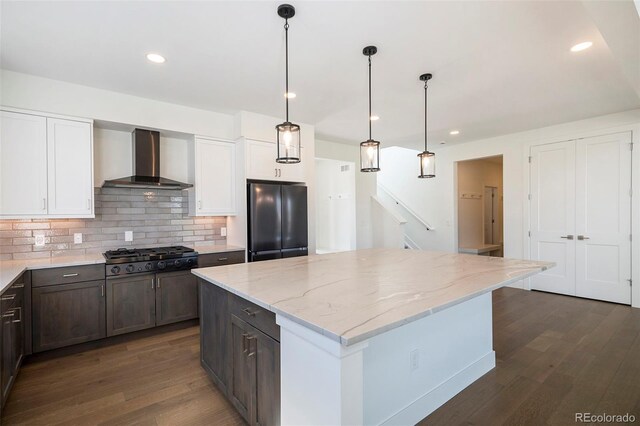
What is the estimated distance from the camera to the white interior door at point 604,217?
4172 millimetres

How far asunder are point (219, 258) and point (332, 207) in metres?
4.67

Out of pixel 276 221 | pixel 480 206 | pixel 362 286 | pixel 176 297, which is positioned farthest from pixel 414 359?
pixel 480 206

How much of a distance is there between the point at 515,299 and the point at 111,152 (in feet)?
19.2

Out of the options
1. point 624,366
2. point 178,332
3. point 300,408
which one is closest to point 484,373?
point 624,366

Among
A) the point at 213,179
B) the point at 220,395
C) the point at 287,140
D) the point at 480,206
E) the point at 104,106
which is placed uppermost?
the point at 104,106

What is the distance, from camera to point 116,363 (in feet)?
9.01

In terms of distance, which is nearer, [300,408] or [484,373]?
[300,408]

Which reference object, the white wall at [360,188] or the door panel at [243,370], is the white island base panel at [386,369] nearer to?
the door panel at [243,370]

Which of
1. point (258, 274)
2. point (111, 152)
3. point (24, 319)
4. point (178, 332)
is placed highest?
point (111, 152)

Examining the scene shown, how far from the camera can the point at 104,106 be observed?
3.25 m

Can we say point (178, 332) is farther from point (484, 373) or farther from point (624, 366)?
point (624, 366)

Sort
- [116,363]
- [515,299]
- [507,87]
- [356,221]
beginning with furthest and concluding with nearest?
1. [356,221]
2. [515,299]
3. [507,87]
4. [116,363]

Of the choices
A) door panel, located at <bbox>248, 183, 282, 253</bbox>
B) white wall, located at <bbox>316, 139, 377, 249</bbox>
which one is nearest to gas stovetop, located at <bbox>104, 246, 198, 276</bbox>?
door panel, located at <bbox>248, 183, 282, 253</bbox>

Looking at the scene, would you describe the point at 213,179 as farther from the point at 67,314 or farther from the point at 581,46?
the point at 581,46
